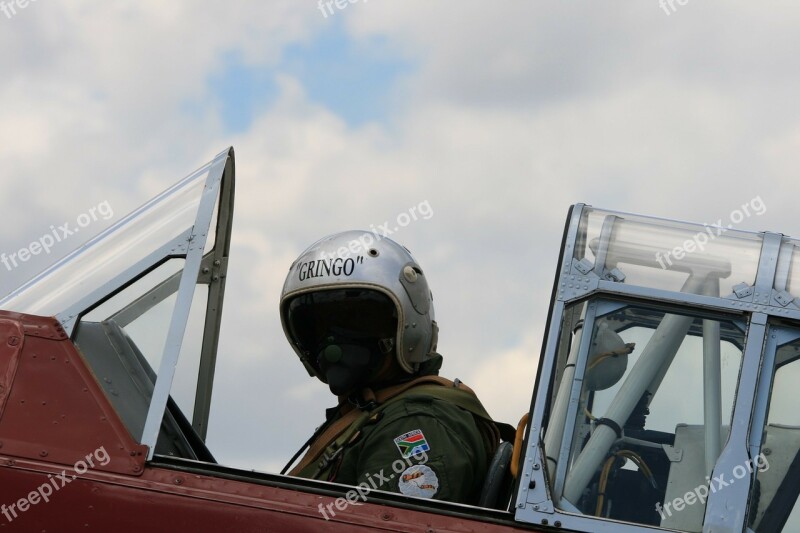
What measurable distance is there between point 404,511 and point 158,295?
129 cm

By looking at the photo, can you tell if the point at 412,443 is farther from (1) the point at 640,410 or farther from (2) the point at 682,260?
(2) the point at 682,260

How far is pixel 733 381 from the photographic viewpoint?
3.71 meters

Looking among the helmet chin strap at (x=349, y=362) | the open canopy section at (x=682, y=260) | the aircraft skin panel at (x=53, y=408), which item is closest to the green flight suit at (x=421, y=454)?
the helmet chin strap at (x=349, y=362)

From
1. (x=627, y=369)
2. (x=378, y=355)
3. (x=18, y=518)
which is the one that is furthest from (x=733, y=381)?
(x=18, y=518)

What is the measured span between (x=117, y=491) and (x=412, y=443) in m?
1.11

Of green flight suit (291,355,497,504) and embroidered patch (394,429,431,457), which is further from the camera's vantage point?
embroidered patch (394,429,431,457)

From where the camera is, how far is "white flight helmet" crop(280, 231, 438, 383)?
4766mm

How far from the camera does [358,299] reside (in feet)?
15.7

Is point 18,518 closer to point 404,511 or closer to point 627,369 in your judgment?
point 404,511

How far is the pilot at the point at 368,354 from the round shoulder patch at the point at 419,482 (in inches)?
9.3

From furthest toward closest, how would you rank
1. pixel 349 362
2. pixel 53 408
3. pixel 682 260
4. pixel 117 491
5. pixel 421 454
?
pixel 349 362 → pixel 421 454 → pixel 682 260 → pixel 53 408 → pixel 117 491

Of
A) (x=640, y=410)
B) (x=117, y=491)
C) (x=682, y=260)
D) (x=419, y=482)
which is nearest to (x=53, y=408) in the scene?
(x=117, y=491)

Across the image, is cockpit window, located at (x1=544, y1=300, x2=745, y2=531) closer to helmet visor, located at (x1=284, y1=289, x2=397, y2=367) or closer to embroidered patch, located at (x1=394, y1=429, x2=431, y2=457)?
embroidered patch, located at (x1=394, y1=429, x2=431, y2=457)

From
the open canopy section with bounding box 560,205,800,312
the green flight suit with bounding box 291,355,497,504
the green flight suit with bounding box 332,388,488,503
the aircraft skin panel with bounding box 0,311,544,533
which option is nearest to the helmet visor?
the green flight suit with bounding box 291,355,497,504
